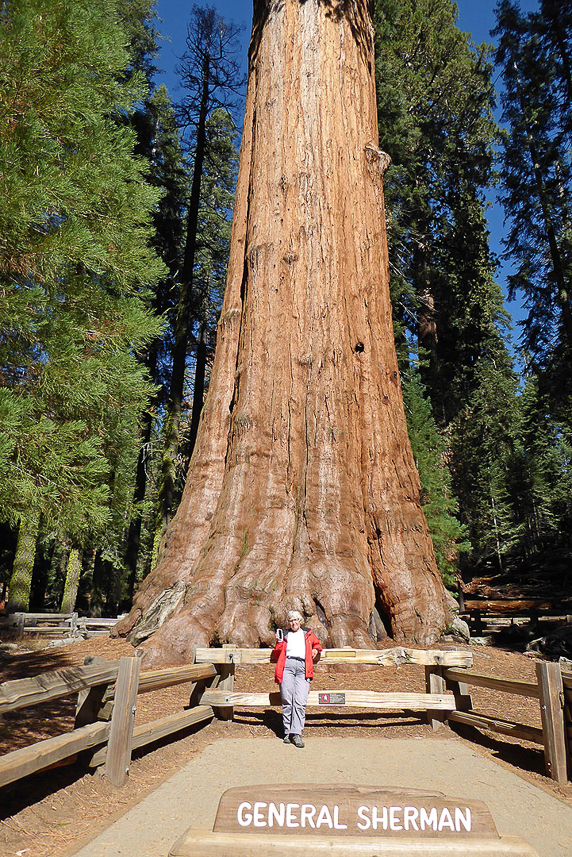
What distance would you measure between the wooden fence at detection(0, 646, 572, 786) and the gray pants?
21 centimetres

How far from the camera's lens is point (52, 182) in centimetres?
672

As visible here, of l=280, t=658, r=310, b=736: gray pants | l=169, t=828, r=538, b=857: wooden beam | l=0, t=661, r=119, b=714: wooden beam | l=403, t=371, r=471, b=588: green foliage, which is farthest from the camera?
l=403, t=371, r=471, b=588: green foliage

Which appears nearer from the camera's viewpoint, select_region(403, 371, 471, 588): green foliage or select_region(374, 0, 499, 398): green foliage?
select_region(403, 371, 471, 588): green foliage

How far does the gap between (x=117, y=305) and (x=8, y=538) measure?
51.3 ft

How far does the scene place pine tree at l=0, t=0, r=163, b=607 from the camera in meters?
6.57

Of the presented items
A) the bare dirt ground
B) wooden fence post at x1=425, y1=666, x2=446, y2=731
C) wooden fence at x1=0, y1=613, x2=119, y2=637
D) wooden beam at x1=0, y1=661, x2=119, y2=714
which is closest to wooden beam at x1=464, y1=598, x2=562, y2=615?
the bare dirt ground

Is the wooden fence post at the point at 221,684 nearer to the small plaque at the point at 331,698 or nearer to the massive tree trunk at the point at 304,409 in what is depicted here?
the massive tree trunk at the point at 304,409

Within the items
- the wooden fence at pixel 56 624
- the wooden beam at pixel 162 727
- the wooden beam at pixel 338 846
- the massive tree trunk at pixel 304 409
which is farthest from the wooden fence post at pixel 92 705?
the wooden fence at pixel 56 624

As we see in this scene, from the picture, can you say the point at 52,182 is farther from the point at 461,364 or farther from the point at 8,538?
the point at 461,364

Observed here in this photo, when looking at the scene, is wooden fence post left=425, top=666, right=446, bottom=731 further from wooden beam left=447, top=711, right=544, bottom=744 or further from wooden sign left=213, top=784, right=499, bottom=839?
wooden sign left=213, top=784, right=499, bottom=839

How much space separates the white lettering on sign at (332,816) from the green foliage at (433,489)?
9.06 metres

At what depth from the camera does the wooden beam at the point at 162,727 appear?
Result: 164 inches

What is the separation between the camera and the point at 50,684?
356 centimetres

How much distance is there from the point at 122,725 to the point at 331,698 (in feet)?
7.08
